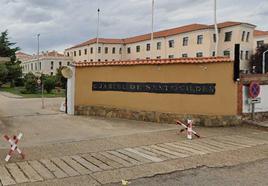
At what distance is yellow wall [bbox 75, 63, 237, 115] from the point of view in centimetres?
1462

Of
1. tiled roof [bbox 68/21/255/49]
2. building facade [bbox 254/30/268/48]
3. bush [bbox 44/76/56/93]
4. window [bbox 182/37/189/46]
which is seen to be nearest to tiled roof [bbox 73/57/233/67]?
bush [bbox 44/76/56/93]

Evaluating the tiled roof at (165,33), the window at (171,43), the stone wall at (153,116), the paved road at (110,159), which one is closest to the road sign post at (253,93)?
the stone wall at (153,116)

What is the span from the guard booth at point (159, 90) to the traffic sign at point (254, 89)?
76 cm

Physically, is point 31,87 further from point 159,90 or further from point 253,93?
point 253,93

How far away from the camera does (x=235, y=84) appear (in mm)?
14625

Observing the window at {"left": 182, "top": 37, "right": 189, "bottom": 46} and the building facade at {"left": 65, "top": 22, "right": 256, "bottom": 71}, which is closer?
the building facade at {"left": 65, "top": 22, "right": 256, "bottom": 71}

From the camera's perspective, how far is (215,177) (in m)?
7.72

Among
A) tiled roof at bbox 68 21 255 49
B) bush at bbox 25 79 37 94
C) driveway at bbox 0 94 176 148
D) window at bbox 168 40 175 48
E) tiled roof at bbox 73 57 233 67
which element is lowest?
driveway at bbox 0 94 176 148

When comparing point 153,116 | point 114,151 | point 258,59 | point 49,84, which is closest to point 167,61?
point 153,116

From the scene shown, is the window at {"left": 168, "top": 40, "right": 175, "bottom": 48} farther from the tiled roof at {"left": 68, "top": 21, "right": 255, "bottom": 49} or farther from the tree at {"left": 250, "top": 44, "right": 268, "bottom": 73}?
the tree at {"left": 250, "top": 44, "right": 268, "bottom": 73}

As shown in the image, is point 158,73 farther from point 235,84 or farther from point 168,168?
point 168,168

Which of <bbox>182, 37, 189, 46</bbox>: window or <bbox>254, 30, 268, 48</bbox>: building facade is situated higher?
<bbox>254, 30, 268, 48</bbox>: building facade

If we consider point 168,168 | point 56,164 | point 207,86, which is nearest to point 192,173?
point 168,168

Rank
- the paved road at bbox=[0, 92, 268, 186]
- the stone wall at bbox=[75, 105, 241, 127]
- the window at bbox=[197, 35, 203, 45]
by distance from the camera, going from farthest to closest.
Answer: the window at bbox=[197, 35, 203, 45]
the stone wall at bbox=[75, 105, 241, 127]
the paved road at bbox=[0, 92, 268, 186]
